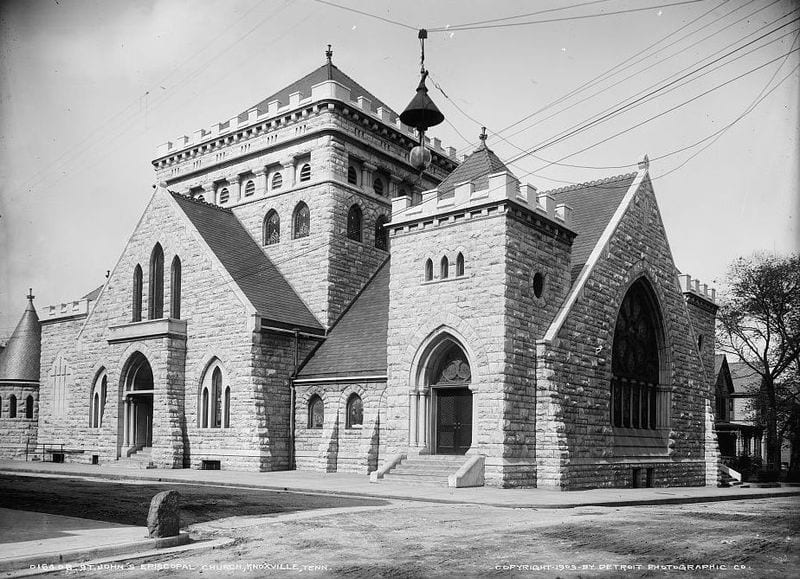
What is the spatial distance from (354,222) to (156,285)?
8.69 m

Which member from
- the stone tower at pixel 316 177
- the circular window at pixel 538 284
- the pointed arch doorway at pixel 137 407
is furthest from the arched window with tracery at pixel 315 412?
the circular window at pixel 538 284

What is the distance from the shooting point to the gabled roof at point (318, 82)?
1519 inches

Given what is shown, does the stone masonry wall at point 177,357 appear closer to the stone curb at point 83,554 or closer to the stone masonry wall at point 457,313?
the stone masonry wall at point 457,313

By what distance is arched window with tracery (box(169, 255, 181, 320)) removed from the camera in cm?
3353

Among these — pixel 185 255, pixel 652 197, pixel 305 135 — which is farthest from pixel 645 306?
pixel 185 255

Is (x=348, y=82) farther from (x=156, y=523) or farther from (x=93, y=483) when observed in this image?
(x=156, y=523)

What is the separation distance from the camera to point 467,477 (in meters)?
22.5

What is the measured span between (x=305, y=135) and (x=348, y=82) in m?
6.02

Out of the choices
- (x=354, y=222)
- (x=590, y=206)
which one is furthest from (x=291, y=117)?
(x=590, y=206)

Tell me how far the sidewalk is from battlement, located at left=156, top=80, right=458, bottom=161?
15.7 metres

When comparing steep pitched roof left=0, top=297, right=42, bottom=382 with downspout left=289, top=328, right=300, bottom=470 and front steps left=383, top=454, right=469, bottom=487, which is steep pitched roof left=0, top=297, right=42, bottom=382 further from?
front steps left=383, top=454, right=469, bottom=487

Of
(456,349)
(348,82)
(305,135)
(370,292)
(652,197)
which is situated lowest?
(456,349)

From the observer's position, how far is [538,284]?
25766 millimetres

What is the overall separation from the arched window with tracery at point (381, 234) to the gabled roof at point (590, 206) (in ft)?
27.4
